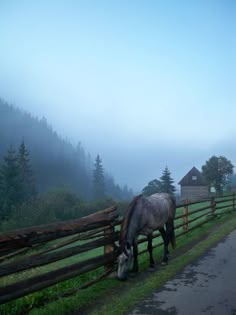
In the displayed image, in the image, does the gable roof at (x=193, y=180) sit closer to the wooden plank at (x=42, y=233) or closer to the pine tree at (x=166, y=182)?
the pine tree at (x=166, y=182)

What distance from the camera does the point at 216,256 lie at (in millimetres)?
8141

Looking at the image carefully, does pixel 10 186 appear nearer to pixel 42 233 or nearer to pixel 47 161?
pixel 42 233

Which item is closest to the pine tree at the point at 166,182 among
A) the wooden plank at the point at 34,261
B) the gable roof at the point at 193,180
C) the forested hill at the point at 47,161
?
the gable roof at the point at 193,180

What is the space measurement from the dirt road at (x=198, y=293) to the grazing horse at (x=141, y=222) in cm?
97

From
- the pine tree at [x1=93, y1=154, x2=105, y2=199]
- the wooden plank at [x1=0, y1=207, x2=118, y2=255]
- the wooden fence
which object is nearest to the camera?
the wooden plank at [x1=0, y1=207, x2=118, y2=255]

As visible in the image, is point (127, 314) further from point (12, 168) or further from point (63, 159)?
point (63, 159)

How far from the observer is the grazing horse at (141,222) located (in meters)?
6.29

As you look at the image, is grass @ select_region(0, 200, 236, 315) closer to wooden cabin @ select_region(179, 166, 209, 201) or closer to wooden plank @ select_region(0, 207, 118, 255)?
wooden plank @ select_region(0, 207, 118, 255)

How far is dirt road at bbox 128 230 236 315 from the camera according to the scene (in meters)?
4.61

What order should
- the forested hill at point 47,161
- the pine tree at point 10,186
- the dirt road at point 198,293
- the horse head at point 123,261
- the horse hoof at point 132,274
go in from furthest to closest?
1. the forested hill at point 47,161
2. the pine tree at point 10,186
3. the horse hoof at point 132,274
4. the horse head at point 123,261
5. the dirt road at point 198,293

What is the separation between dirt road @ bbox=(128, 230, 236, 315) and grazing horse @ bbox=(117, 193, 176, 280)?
97 cm

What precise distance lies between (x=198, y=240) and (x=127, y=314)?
663 centimetres

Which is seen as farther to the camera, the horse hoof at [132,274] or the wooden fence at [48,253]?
the horse hoof at [132,274]

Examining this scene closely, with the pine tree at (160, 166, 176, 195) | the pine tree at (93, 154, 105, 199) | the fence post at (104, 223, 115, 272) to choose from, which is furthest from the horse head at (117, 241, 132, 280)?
the pine tree at (93, 154, 105, 199)
